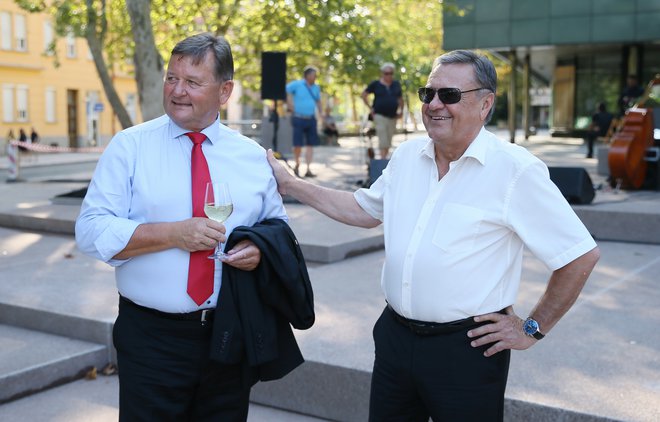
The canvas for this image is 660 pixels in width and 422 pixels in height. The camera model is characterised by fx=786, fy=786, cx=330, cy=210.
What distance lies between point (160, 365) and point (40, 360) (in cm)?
244

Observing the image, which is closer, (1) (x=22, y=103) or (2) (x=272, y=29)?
(2) (x=272, y=29)

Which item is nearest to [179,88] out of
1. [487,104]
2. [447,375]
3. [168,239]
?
[168,239]

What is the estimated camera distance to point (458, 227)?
2.71 metres

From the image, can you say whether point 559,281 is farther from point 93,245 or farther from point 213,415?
point 93,245

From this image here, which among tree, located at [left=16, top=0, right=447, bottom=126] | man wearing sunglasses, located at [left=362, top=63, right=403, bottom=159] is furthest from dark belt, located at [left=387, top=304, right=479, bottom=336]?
tree, located at [left=16, top=0, right=447, bottom=126]

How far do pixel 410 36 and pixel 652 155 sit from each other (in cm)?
3189

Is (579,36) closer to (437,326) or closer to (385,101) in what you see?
(385,101)

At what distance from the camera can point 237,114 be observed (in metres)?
60.3

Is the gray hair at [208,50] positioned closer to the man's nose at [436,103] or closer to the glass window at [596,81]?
the man's nose at [436,103]

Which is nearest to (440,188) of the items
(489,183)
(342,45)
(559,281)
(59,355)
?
(489,183)

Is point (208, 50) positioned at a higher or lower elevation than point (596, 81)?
lower

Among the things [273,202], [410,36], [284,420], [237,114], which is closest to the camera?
[273,202]

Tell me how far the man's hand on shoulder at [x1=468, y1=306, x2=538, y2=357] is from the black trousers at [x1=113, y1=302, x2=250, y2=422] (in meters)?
0.93

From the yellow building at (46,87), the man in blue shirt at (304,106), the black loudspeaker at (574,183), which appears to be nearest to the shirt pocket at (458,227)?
the black loudspeaker at (574,183)
